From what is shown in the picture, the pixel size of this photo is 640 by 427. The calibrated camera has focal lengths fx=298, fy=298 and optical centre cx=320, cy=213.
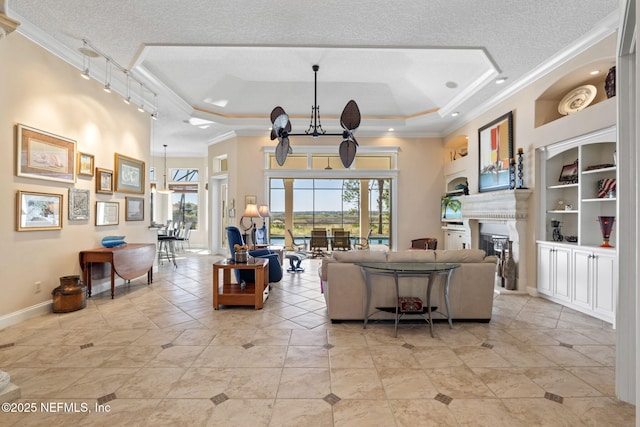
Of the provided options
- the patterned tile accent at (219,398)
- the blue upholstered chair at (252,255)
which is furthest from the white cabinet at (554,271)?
the patterned tile accent at (219,398)

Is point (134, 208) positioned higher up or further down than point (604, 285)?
higher up

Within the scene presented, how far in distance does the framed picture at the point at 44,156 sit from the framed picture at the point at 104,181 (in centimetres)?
45

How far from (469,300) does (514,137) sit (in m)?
3.22

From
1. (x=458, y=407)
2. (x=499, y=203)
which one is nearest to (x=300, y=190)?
(x=499, y=203)

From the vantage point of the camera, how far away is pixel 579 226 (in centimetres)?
394

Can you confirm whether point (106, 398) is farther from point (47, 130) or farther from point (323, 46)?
point (323, 46)

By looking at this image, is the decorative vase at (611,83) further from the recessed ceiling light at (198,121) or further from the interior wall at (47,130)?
the recessed ceiling light at (198,121)

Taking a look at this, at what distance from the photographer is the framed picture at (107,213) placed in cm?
460

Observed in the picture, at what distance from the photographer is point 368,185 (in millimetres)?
11953

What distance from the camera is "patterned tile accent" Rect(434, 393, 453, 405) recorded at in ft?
6.59

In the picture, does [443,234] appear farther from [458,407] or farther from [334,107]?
[458,407]

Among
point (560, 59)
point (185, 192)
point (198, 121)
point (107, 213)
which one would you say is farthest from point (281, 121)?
point (185, 192)

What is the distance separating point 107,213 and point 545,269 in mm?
6819

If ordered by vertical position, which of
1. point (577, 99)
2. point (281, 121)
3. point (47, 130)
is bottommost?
point (47, 130)
